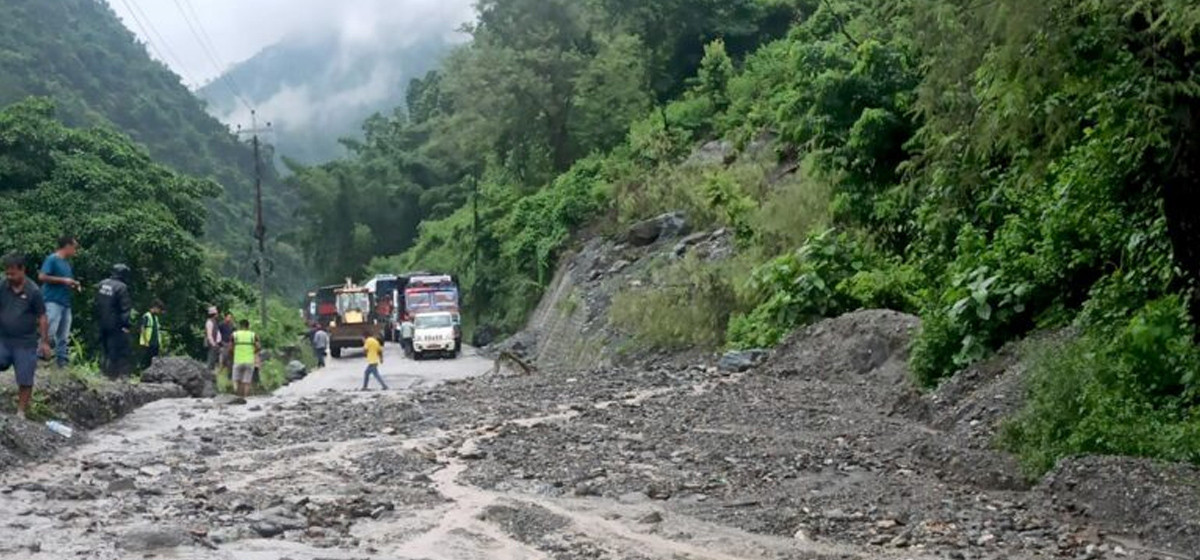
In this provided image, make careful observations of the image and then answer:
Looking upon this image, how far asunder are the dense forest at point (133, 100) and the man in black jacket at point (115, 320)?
48.2 metres

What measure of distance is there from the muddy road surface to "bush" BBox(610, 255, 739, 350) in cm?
887

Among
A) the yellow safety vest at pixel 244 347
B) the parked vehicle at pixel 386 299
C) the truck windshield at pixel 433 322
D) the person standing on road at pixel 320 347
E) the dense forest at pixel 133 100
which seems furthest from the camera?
the dense forest at pixel 133 100

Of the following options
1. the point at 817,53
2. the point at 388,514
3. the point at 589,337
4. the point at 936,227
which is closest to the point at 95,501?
the point at 388,514

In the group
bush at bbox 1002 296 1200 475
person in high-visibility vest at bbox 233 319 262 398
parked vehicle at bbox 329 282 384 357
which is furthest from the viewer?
parked vehicle at bbox 329 282 384 357

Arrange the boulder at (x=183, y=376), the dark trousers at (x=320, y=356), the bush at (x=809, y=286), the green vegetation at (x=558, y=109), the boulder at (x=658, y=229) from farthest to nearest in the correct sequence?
the dark trousers at (x=320, y=356)
the green vegetation at (x=558, y=109)
the boulder at (x=658, y=229)
the bush at (x=809, y=286)
the boulder at (x=183, y=376)

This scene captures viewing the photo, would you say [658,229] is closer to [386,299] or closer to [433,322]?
[433,322]

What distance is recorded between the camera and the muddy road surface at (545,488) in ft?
26.1

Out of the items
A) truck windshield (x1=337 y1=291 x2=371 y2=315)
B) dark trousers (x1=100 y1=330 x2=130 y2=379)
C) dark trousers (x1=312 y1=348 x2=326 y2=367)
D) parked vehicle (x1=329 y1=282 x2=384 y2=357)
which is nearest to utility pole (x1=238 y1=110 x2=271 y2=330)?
parked vehicle (x1=329 y1=282 x2=384 y2=357)

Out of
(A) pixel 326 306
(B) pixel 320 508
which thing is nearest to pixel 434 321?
(A) pixel 326 306

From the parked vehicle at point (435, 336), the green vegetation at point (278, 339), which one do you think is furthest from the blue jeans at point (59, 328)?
the parked vehicle at point (435, 336)

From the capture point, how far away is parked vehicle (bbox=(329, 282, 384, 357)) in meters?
55.4

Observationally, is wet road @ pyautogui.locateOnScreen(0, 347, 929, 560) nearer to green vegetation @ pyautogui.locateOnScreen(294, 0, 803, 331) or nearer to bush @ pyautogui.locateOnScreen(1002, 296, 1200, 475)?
bush @ pyautogui.locateOnScreen(1002, 296, 1200, 475)

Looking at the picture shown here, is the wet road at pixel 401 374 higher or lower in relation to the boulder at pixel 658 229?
lower

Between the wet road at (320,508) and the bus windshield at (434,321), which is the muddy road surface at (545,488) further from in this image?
the bus windshield at (434,321)
